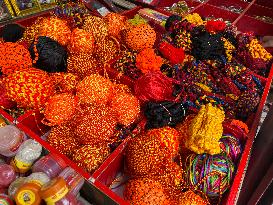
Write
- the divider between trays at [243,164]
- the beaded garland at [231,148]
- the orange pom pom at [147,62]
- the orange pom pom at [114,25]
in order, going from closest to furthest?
the divider between trays at [243,164], the beaded garland at [231,148], the orange pom pom at [147,62], the orange pom pom at [114,25]

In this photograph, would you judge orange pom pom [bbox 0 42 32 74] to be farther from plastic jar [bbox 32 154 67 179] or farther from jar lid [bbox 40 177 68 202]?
jar lid [bbox 40 177 68 202]

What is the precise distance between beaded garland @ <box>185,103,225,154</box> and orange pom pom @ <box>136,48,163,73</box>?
354 millimetres

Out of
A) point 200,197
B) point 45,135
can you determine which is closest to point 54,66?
point 45,135

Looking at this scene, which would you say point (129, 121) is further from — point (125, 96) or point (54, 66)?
point (54, 66)

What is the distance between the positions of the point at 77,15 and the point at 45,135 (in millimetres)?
670

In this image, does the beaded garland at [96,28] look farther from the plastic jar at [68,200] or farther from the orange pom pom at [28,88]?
the plastic jar at [68,200]

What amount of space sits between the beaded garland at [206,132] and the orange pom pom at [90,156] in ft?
1.07

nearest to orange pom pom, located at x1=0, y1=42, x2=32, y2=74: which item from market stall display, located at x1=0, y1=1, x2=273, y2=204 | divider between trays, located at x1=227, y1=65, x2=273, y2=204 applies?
market stall display, located at x1=0, y1=1, x2=273, y2=204

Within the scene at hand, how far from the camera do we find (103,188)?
0.93 m

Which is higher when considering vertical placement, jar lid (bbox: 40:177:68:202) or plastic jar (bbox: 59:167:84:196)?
jar lid (bbox: 40:177:68:202)

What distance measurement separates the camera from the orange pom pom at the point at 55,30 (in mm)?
1364

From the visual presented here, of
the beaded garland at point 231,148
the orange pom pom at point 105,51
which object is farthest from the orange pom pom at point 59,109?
the beaded garland at point 231,148

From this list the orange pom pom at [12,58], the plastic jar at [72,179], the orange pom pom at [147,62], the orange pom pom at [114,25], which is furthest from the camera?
the orange pom pom at [114,25]

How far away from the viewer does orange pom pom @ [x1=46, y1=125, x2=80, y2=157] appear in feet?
3.62
